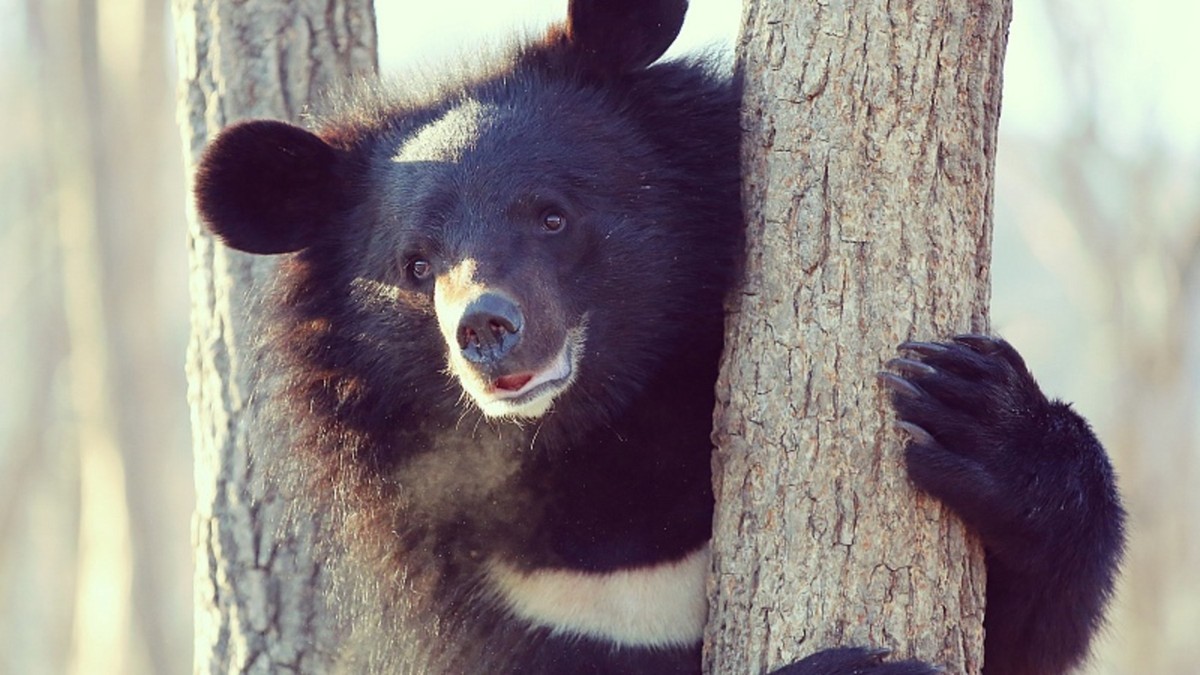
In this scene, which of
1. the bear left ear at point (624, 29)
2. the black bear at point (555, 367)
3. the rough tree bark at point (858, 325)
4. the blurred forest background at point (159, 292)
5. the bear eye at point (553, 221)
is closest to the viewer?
the rough tree bark at point (858, 325)

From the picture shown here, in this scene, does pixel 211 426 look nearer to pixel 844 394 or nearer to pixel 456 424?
pixel 456 424

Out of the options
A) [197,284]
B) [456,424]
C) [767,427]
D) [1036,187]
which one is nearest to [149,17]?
[197,284]

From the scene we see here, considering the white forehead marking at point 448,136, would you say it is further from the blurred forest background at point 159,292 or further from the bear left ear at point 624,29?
the blurred forest background at point 159,292

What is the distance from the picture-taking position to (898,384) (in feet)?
8.88

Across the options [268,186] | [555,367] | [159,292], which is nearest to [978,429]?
[555,367]

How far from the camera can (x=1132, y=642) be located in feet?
32.5

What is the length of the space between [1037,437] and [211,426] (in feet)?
7.79

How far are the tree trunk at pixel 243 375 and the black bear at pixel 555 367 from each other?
1.94ft

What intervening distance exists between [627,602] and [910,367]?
96cm

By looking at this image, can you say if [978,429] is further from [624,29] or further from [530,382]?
[624,29]

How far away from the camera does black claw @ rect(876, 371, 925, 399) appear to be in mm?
2705

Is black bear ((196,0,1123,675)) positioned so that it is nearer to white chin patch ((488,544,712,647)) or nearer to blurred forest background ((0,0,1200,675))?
white chin patch ((488,544,712,647))

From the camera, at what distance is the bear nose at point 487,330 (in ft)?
8.85

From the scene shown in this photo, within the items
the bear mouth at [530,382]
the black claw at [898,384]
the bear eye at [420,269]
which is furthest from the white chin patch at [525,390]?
the black claw at [898,384]
